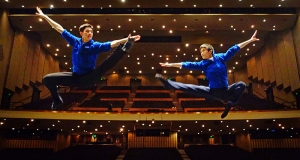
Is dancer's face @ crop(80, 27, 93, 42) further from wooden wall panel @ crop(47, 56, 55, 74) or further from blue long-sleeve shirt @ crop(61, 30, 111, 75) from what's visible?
wooden wall panel @ crop(47, 56, 55, 74)

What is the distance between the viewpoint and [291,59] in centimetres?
1526

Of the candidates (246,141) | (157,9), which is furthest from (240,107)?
(157,9)

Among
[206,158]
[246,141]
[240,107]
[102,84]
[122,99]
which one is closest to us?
[206,158]

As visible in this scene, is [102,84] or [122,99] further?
[102,84]

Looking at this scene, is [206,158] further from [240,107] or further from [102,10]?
[102,10]

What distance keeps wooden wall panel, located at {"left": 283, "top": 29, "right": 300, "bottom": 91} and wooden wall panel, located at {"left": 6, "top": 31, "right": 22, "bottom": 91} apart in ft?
51.2

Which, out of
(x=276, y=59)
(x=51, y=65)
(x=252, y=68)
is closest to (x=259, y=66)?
(x=252, y=68)

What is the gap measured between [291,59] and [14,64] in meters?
15.7

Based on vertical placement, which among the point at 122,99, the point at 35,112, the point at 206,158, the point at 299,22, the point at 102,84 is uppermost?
the point at 299,22

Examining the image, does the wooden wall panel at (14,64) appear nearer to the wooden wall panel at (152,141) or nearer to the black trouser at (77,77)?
the wooden wall panel at (152,141)

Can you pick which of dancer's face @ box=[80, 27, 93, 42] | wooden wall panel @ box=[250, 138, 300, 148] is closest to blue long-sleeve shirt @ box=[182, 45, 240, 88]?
dancer's face @ box=[80, 27, 93, 42]

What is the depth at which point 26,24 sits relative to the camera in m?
15.4

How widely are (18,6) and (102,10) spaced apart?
14.6 feet

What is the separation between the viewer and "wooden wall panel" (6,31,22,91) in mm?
14844
